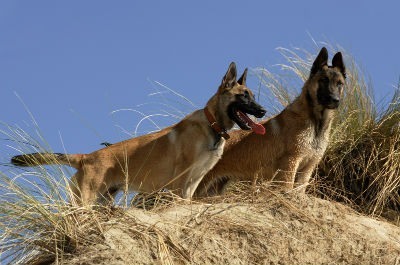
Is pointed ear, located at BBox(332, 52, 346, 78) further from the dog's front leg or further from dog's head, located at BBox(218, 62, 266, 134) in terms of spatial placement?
the dog's front leg

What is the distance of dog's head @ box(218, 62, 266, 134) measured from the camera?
9453 mm

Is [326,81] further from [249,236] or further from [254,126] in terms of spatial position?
[249,236]

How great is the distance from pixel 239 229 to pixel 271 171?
2.74m

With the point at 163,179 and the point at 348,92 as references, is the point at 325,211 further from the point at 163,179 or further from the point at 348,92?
the point at 348,92

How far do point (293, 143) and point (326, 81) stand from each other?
812 millimetres

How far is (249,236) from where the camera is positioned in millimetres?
6934

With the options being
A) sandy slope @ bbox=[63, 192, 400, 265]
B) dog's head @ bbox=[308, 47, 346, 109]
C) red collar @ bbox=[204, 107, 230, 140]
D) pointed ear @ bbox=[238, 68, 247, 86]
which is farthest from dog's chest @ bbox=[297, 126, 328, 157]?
sandy slope @ bbox=[63, 192, 400, 265]

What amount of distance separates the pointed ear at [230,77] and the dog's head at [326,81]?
90 cm

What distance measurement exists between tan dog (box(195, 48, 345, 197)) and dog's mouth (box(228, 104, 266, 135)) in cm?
24

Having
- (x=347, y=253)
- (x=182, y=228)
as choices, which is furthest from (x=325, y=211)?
(x=182, y=228)

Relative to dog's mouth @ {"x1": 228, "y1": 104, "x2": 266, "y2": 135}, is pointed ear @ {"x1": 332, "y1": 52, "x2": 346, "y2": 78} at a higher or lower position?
higher

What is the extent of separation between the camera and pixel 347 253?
7.13 meters

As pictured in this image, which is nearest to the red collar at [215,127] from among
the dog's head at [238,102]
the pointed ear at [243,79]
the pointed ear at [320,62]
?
the dog's head at [238,102]

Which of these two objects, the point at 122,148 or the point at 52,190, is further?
the point at 122,148
